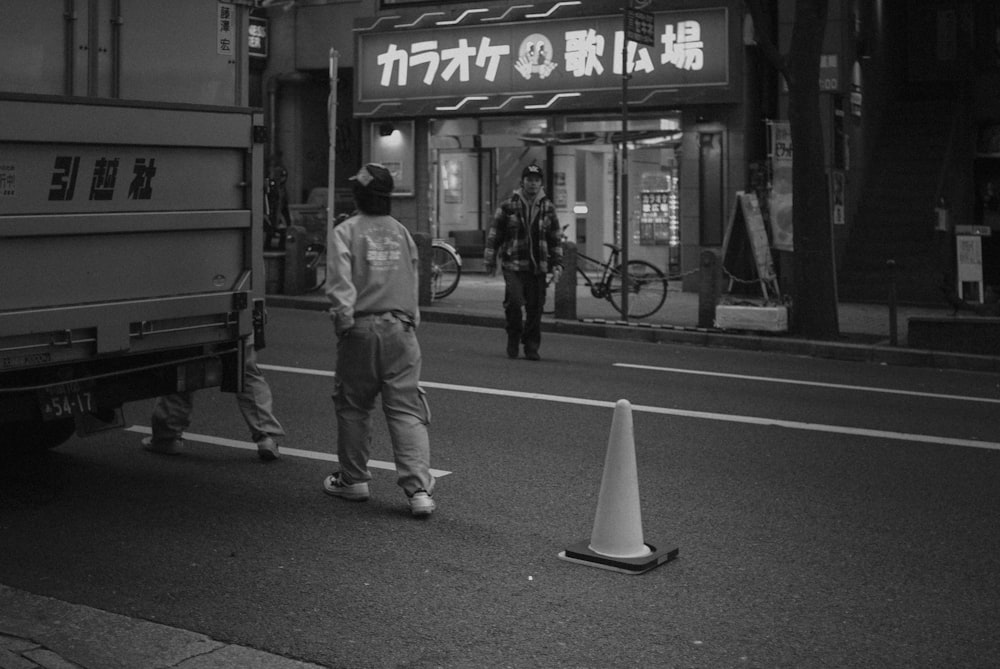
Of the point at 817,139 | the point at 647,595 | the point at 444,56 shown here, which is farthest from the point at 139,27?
the point at 444,56

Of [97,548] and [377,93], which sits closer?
[97,548]

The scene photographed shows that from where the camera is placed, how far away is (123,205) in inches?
284

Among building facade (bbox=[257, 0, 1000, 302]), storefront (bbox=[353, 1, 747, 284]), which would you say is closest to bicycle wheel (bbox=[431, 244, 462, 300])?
building facade (bbox=[257, 0, 1000, 302])

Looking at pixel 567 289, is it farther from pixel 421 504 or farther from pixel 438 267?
pixel 421 504

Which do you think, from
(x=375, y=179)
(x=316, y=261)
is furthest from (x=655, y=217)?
(x=375, y=179)

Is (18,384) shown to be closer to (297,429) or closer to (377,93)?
(297,429)

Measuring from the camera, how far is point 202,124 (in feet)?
24.7

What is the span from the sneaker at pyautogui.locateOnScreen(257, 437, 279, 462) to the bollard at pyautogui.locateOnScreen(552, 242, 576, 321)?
8.95 meters

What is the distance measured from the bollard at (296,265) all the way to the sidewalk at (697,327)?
238 mm

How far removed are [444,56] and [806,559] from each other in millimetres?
18620

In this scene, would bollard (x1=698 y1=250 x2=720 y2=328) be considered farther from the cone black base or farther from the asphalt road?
the cone black base

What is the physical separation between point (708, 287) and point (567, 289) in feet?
6.34

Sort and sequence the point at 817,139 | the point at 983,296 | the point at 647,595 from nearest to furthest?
1. the point at 647,595
2. the point at 817,139
3. the point at 983,296

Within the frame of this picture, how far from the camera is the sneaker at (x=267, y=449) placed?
8.51m
